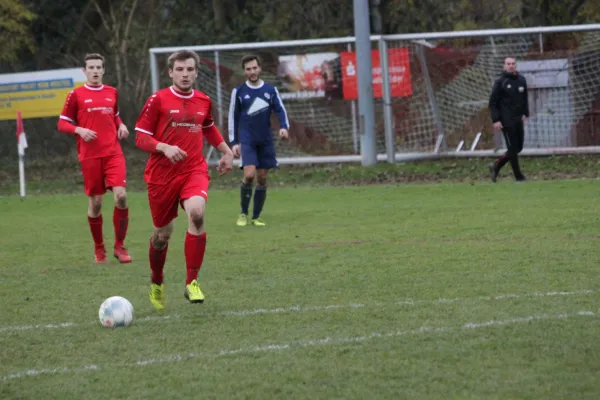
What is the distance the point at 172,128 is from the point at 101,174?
3043 mm

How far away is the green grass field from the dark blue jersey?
1117 mm

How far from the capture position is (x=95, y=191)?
10781mm

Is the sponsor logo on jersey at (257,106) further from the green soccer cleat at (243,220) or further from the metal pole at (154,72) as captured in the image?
the metal pole at (154,72)

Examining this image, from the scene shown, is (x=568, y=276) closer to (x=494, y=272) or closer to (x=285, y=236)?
(x=494, y=272)

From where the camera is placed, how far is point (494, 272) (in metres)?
8.71

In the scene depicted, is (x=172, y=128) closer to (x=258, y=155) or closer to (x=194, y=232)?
(x=194, y=232)

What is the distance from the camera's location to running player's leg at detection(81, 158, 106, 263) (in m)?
10.7

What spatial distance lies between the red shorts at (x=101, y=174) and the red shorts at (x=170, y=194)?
9.48 feet

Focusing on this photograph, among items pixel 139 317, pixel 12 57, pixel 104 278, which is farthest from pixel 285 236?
pixel 12 57

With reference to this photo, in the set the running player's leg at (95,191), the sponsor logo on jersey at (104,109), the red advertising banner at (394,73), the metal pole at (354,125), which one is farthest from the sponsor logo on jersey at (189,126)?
the metal pole at (354,125)

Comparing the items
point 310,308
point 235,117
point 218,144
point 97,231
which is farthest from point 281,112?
point 310,308

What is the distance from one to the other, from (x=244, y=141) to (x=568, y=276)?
19.1 ft

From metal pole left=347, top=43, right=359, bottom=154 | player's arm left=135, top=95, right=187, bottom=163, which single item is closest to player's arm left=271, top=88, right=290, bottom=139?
player's arm left=135, top=95, right=187, bottom=163

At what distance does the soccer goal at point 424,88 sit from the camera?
2086cm
